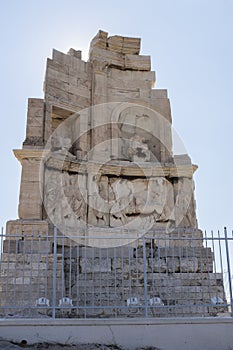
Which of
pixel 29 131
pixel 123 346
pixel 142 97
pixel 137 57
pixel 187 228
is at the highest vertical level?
pixel 137 57

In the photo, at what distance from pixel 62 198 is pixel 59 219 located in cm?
62

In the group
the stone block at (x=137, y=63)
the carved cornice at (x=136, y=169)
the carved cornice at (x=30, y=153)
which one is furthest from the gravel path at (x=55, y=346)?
the stone block at (x=137, y=63)

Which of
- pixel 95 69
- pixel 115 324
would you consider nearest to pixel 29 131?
pixel 95 69

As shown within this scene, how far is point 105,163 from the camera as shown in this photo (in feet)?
42.1

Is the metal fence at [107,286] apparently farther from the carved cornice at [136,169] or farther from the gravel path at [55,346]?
the carved cornice at [136,169]

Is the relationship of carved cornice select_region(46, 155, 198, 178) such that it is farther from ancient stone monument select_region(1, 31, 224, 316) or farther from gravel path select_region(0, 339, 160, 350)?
gravel path select_region(0, 339, 160, 350)

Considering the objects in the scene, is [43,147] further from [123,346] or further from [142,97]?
[123,346]

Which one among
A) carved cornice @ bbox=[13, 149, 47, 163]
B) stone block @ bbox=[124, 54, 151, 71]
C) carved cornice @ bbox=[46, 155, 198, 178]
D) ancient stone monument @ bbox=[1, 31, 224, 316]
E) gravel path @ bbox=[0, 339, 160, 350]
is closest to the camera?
gravel path @ bbox=[0, 339, 160, 350]

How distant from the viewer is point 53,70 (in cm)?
1362

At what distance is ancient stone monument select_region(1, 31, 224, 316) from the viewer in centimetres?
1121

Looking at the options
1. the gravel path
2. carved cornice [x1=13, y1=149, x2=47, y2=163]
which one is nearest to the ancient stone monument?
carved cornice [x1=13, y1=149, x2=47, y2=163]

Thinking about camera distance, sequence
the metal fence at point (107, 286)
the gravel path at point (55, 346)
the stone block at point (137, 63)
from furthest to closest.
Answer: the stone block at point (137, 63) < the metal fence at point (107, 286) < the gravel path at point (55, 346)

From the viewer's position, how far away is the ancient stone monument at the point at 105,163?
11211mm

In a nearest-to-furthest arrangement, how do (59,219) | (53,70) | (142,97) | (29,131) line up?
(59,219)
(29,131)
(53,70)
(142,97)
